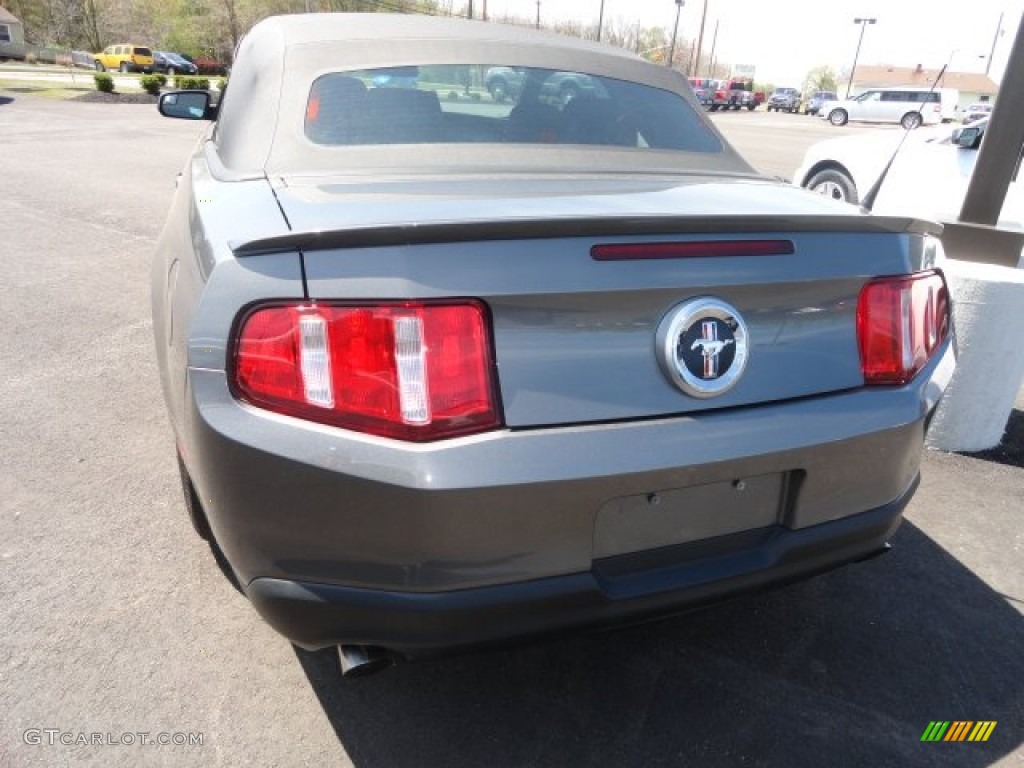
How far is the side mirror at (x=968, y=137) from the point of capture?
693 centimetres

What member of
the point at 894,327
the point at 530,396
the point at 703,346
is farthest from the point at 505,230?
the point at 894,327

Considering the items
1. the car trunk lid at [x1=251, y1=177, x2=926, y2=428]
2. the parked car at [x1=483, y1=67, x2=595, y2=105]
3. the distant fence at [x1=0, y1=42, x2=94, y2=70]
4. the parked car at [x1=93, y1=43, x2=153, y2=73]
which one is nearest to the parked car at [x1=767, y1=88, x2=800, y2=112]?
the parked car at [x1=93, y1=43, x2=153, y2=73]

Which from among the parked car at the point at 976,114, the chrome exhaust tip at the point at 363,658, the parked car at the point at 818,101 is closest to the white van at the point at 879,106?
the parked car at the point at 976,114

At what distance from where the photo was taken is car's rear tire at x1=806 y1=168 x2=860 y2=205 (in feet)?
27.8

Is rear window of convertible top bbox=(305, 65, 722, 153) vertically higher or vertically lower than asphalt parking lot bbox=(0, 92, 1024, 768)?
higher

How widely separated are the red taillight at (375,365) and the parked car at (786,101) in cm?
6909

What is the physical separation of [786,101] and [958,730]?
68.7 metres

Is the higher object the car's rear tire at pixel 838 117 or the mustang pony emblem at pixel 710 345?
the mustang pony emblem at pixel 710 345

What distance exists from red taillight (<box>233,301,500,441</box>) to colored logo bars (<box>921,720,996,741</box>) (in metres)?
1.62

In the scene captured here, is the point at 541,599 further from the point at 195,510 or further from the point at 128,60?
the point at 128,60

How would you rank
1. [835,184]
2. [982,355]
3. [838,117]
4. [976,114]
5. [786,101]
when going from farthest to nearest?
[786,101] → [838,117] → [976,114] → [835,184] → [982,355]

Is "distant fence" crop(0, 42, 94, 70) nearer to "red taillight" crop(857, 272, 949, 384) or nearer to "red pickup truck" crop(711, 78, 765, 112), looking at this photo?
"red pickup truck" crop(711, 78, 765, 112)

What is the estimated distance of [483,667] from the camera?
2.35 metres

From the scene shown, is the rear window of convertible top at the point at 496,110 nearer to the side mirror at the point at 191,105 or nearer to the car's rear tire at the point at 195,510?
the car's rear tire at the point at 195,510
